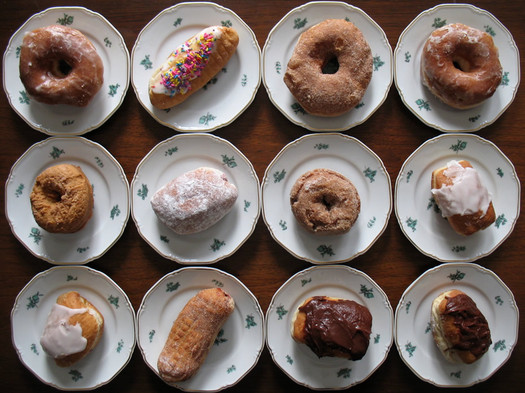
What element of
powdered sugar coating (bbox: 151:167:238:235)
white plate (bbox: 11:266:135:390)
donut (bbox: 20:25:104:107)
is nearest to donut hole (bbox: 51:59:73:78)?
donut (bbox: 20:25:104:107)

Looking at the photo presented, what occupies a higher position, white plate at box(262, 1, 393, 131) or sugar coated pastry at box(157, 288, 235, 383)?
white plate at box(262, 1, 393, 131)

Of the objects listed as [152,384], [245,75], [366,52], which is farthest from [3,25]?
[152,384]

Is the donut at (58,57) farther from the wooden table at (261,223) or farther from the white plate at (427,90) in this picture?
the white plate at (427,90)

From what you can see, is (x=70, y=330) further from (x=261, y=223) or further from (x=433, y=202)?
(x=433, y=202)

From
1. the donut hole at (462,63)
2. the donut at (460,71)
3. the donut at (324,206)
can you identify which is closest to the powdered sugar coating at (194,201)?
the donut at (324,206)

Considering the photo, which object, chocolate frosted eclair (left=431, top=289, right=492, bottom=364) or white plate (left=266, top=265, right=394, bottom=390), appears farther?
white plate (left=266, top=265, right=394, bottom=390)

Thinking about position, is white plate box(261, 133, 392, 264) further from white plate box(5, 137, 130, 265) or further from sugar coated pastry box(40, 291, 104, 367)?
sugar coated pastry box(40, 291, 104, 367)
